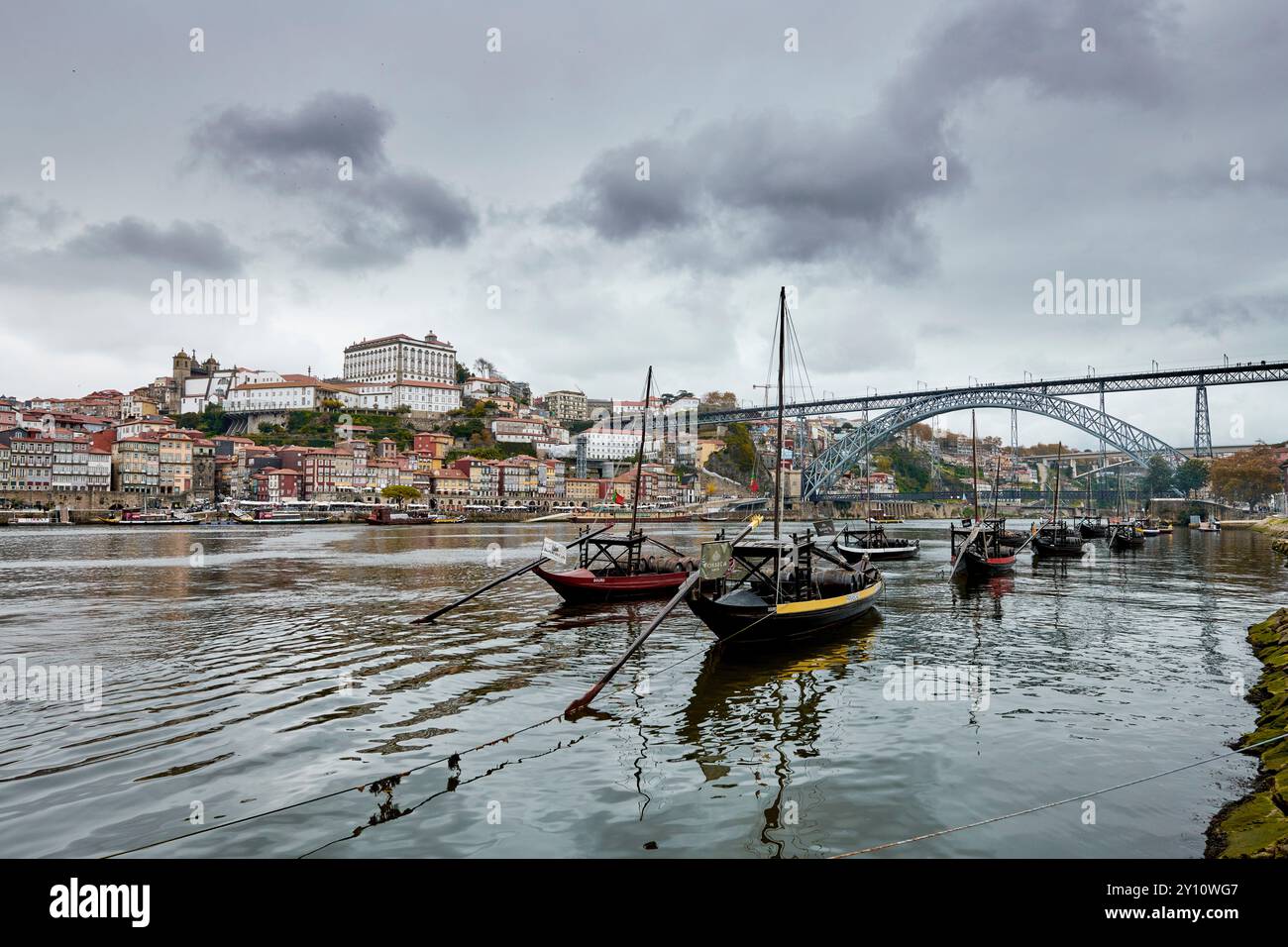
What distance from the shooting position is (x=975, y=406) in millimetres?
84562

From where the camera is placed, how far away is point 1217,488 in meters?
91.2

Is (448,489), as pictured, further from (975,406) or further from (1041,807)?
(1041,807)

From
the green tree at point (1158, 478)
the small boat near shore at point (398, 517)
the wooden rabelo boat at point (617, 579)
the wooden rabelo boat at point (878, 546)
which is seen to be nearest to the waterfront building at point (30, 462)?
the small boat near shore at point (398, 517)

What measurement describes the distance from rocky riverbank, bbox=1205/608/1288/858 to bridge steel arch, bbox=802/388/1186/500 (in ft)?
259

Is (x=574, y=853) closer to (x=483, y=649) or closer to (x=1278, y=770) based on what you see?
(x=1278, y=770)

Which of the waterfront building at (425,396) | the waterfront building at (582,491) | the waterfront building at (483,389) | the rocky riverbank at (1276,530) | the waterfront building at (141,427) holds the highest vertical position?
the waterfront building at (483,389)

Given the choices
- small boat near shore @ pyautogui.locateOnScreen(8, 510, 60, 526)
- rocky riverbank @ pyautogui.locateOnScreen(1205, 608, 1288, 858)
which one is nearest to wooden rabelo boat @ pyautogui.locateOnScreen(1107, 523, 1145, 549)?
rocky riverbank @ pyautogui.locateOnScreen(1205, 608, 1288, 858)

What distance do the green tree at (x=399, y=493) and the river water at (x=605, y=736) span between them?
8221 cm

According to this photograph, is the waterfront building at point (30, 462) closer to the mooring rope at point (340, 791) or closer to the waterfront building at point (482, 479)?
the waterfront building at point (482, 479)

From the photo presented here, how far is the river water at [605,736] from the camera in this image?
251 inches

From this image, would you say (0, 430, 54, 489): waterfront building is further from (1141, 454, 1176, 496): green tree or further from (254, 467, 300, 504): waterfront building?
(1141, 454, 1176, 496): green tree

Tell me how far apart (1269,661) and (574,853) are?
1344 centimetres

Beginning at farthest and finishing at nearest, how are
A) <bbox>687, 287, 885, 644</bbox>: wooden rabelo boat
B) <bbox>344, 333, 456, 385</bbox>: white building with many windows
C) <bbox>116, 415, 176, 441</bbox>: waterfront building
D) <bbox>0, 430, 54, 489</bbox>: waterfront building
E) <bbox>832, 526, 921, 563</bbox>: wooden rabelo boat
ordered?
<bbox>344, 333, 456, 385</bbox>: white building with many windows < <bbox>116, 415, 176, 441</bbox>: waterfront building < <bbox>0, 430, 54, 489</bbox>: waterfront building < <bbox>832, 526, 921, 563</bbox>: wooden rabelo boat < <bbox>687, 287, 885, 644</bbox>: wooden rabelo boat

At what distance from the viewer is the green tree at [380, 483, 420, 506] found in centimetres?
9956
